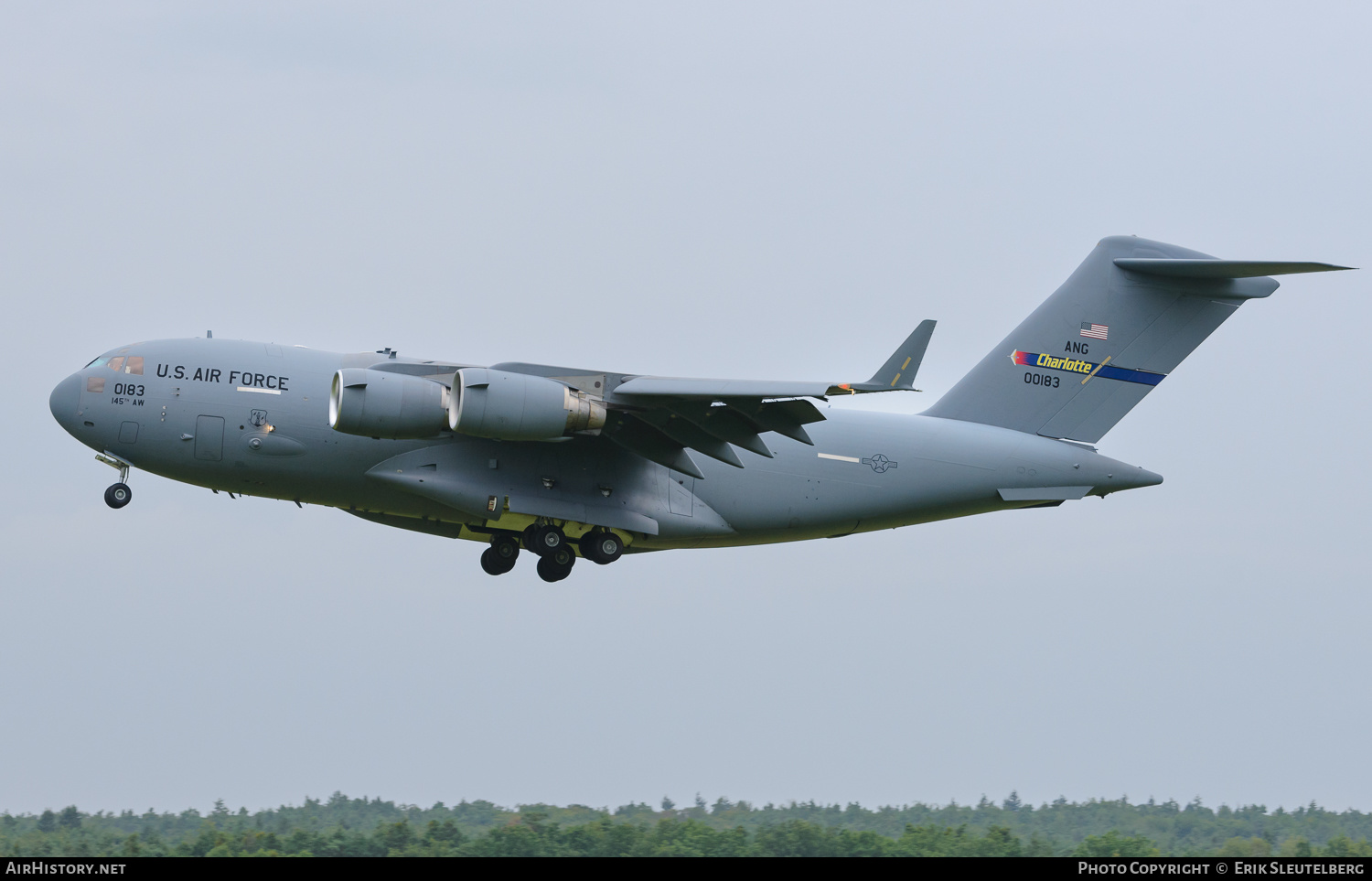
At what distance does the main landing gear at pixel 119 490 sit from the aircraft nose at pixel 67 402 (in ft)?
1.44

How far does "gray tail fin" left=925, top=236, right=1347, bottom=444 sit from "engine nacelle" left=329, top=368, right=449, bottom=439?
6.21 meters

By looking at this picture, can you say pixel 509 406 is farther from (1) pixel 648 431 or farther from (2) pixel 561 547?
(2) pixel 561 547

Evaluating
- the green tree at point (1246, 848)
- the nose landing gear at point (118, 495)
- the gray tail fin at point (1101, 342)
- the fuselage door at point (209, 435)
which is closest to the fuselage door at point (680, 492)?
the gray tail fin at point (1101, 342)

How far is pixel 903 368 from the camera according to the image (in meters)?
13.0

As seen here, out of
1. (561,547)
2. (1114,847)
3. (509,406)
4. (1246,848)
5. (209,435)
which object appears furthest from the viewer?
(1246,848)

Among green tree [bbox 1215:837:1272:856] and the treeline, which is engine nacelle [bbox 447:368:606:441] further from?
green tree [bbox 1215:837:1272:856]

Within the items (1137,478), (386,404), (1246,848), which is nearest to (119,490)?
(386,404)

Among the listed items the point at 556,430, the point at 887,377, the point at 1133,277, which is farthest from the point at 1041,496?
the point at 556,430

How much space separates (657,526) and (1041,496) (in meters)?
4.41

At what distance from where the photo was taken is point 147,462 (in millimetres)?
14055

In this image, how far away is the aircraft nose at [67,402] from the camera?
14.0m

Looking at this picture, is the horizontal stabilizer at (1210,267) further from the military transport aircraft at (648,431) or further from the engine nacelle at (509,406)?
the engine nacelle at (509,406)

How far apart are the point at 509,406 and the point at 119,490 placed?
416 centimetres
